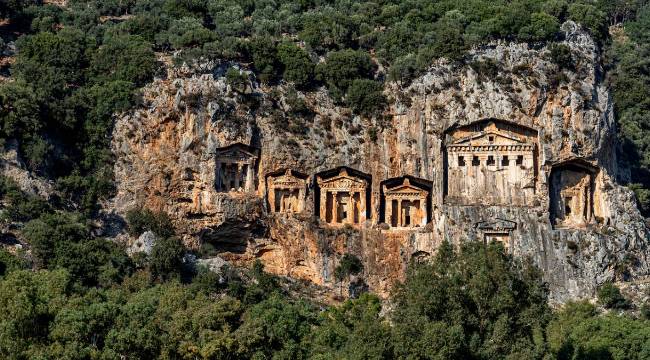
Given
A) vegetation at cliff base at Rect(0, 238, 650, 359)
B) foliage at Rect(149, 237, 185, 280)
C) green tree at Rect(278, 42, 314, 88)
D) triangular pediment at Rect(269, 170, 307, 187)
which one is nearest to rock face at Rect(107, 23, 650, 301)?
triangular pediment at Rect(269, 170, 307, 187)

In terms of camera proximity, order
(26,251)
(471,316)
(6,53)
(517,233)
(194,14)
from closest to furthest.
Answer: (471,316) → (26,251) → (517,233) → (6,53) → (194,14)

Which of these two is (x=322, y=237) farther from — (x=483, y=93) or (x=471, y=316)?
(x=471, y=316)

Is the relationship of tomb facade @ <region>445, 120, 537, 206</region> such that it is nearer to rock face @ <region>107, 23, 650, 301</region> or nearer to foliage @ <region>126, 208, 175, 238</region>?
rock face @ <region>107, 23, 650, 301</region>

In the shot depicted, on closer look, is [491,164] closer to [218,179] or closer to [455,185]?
[455,185]

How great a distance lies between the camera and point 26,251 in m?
73.2

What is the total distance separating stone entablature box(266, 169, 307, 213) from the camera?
8056 cm

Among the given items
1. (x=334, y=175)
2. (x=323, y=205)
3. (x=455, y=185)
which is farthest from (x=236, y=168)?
(x=455, y=185)

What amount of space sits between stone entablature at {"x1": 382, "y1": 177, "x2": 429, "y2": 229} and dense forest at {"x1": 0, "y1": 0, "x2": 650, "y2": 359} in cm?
405

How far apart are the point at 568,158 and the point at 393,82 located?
11353mm

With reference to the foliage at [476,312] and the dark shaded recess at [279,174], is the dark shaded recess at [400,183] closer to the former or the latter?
the dark shaded recess at [279,174]

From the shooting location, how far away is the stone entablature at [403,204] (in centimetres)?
8106

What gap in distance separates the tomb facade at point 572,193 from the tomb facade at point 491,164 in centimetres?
180

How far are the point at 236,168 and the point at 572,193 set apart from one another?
19.6 m

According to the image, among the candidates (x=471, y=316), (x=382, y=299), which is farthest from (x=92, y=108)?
(x=471, y=316)
